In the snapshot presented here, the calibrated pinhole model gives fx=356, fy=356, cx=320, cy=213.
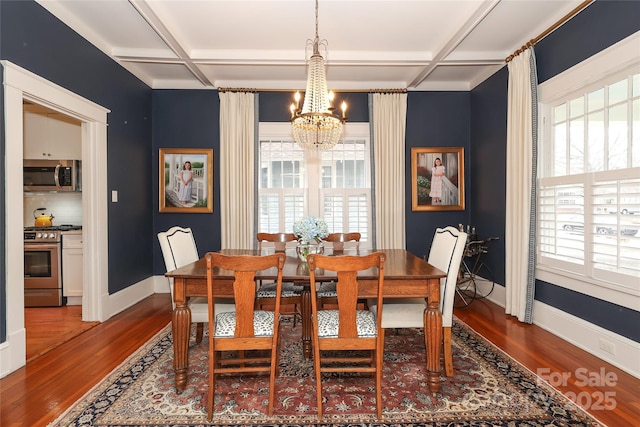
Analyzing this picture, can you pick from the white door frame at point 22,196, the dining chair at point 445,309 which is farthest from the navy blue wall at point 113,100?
the dining chair at point 445,309

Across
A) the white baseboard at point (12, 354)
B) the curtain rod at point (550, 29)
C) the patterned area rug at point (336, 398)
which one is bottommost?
the patterned area rug at point (336, 398)

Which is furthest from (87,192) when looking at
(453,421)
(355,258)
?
(453,421)

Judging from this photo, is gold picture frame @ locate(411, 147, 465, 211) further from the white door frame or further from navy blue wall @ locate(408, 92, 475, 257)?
the white door frame

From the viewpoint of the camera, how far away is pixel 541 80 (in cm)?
365

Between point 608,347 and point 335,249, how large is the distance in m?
2.35

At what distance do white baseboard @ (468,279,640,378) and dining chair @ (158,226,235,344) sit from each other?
2922mm

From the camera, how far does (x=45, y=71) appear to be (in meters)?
3.06

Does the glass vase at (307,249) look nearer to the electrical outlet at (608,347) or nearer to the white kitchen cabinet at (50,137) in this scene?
the electrical outlet at (608,347)

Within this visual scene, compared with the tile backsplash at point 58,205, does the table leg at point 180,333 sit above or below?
below

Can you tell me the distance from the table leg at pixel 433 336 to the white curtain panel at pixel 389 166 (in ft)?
8.93

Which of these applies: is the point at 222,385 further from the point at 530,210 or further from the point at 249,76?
the point at 249,76

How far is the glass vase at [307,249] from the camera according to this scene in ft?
9.54

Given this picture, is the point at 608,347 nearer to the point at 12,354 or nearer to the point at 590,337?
the point at 590,337

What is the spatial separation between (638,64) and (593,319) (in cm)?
199
